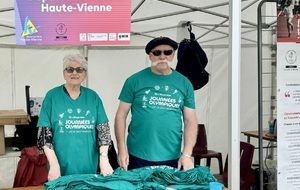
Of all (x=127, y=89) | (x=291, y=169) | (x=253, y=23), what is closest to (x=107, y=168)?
(x=127, y=89)

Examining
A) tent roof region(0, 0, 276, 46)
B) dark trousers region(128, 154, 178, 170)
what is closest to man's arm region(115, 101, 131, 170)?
dark trousers region(128, 154, 178, 170)

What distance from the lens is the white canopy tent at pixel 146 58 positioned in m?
4.18

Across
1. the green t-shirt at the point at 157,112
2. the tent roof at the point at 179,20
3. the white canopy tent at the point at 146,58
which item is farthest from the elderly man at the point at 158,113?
the white canopy tent at the point at 146,58

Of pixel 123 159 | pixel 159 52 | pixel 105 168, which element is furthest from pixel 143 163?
pixel 159 52

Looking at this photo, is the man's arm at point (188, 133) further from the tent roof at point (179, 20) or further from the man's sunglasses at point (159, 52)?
the tent roof at point (179, 20)

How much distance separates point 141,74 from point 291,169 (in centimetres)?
93

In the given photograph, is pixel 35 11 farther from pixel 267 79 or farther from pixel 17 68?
pixel 267 79

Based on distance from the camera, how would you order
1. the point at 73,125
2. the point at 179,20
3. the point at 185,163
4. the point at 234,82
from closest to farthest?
the point at 234,82, the point at 73,125, the point at 185,163, the point at 179,20

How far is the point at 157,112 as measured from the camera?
2.10 metres

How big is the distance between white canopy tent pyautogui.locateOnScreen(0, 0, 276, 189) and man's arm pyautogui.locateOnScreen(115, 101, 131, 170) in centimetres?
191

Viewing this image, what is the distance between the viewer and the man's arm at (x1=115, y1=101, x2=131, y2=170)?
2.03 meters

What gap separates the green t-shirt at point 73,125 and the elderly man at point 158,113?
0.23 meters

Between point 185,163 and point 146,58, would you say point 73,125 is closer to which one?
point 185,163

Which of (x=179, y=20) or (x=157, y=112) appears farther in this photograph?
(x=179, y=20)
